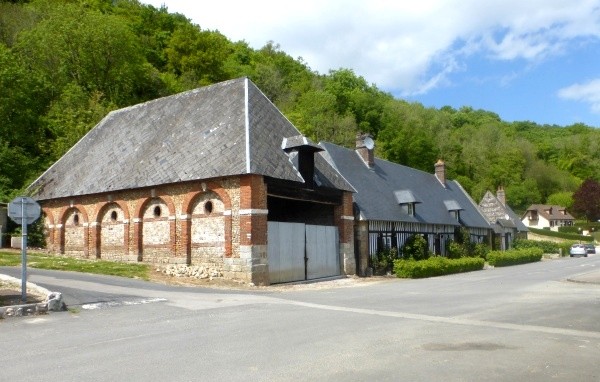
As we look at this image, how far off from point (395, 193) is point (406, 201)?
4.14ft

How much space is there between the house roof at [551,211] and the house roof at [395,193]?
50129 millimetres

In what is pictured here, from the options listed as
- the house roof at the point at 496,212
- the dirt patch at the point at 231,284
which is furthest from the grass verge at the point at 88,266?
the house roof at the point at 496,212

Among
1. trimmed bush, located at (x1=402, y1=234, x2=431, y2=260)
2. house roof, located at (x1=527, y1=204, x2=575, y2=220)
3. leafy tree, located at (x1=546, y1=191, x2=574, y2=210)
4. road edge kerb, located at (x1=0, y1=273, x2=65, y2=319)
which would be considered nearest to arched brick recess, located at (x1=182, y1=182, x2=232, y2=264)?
road edge kerb, located at (x1=0, y1=273, x2=65, y2=319)

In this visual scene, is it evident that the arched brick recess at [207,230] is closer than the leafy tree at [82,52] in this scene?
Yes

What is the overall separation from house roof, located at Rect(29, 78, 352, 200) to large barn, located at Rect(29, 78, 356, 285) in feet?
0.21

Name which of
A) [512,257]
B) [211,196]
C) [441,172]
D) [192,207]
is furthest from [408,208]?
[192,207]

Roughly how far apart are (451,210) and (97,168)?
76.1ft

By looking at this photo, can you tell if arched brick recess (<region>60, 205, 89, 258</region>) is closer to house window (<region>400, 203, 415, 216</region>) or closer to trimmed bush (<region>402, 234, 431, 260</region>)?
trimmed bush (<region>402, 234, 431, 260</region>)

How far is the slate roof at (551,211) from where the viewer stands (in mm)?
87787

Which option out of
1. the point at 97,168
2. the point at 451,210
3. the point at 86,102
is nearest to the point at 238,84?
the point at 97,168

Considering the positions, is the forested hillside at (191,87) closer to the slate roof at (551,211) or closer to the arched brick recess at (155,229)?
the slate roof at (551,211)

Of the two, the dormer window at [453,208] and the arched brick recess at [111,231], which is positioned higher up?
the dormer window at [453,208]

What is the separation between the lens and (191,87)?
5294cm

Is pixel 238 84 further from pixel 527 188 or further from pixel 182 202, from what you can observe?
pixel 527 188
